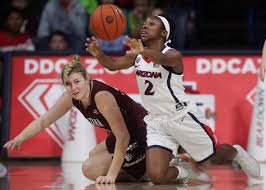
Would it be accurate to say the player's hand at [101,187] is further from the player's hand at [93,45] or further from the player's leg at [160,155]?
the player's hand at [93,45]

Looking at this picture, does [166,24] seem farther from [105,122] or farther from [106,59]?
[105,122]

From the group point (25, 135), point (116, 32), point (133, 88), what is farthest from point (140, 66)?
point (133, 88)

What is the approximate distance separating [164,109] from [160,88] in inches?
7.6

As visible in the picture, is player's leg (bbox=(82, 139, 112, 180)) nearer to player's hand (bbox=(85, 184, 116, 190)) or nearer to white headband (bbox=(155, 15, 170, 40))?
player's hand (bbox=(85, 184, 116, 190))

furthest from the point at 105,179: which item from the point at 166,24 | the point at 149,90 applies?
the point at 166,24

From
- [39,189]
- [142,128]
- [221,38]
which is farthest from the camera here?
[221,38]

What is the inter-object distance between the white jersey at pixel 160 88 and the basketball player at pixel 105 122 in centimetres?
22

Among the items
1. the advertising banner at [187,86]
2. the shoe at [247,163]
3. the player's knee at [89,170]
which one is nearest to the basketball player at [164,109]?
the shoe at [247,163]

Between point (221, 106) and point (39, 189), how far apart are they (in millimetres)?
3891

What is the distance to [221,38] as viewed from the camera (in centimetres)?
1381

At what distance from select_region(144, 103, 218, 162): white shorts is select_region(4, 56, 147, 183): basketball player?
0.54 feet

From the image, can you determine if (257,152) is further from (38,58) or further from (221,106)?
(38,58)

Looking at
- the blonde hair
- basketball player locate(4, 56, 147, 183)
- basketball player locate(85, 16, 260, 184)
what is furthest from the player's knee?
the blonde hair

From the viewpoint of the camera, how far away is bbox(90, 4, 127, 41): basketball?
7.55m
